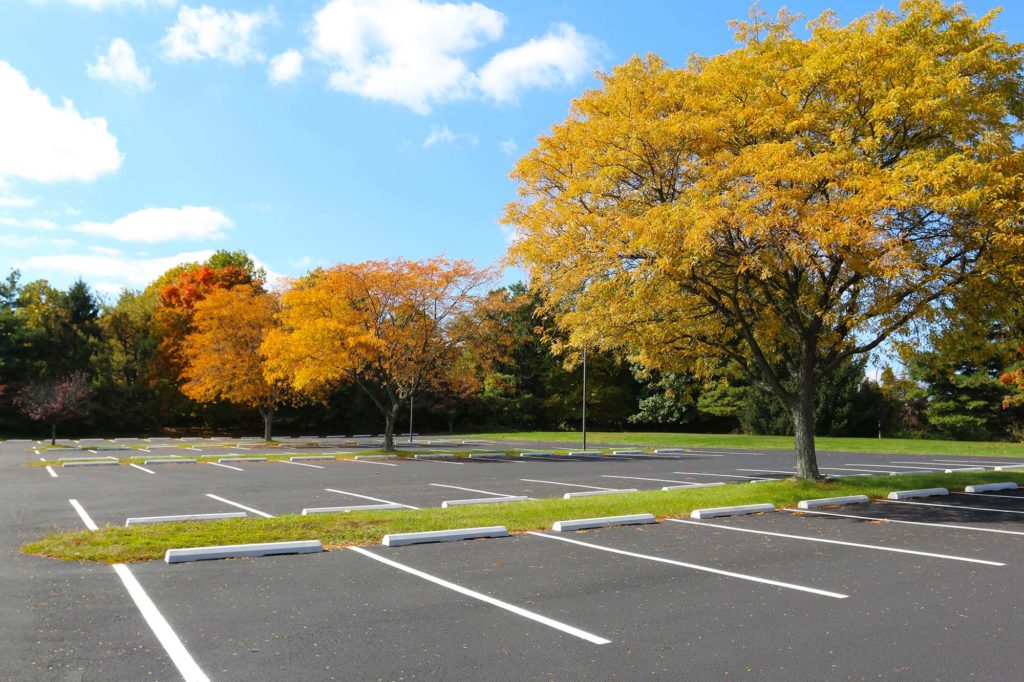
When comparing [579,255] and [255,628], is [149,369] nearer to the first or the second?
[579,255]

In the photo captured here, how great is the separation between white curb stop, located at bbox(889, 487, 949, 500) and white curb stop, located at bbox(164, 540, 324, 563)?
36.4 ft

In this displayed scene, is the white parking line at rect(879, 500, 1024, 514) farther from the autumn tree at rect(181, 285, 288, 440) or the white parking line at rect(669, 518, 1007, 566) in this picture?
the autumn tree at rect(181, 285, 288, 440)

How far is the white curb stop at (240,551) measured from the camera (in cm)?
757

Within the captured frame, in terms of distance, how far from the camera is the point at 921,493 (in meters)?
13.9

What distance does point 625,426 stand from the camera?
5734 cm

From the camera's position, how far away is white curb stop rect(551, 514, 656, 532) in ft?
32.3

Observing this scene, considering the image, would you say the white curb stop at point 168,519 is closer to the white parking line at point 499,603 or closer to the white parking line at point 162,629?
the white parking line at point 162,629

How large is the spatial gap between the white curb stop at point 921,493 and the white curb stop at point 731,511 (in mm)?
3324

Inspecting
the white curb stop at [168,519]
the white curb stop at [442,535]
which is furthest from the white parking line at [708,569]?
the white curb stop at [168,519]

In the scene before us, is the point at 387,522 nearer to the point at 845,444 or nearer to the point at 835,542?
the point at 835,542

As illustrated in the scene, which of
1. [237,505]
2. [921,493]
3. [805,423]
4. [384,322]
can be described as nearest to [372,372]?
[384,322]

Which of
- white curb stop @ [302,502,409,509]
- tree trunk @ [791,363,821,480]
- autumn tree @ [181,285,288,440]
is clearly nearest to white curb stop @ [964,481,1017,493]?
tree trunk @ [791,363,821,480]

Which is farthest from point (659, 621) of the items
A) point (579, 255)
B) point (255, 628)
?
point (579, 255)

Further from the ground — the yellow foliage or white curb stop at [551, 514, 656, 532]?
the yellow foliage
